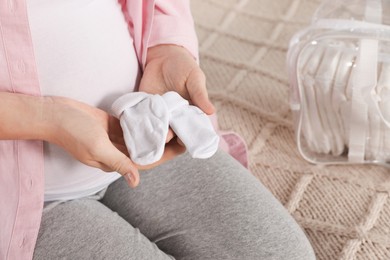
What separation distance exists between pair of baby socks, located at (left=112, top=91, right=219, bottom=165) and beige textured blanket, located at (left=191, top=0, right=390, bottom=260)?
0.36 m

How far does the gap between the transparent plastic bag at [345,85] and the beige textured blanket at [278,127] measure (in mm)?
47

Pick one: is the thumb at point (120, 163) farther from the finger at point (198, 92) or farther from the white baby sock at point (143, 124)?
the finger at point (198, 92)

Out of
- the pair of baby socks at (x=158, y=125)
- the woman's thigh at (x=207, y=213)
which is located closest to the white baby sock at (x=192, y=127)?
the pair of baby socks at (x=158, y=125)

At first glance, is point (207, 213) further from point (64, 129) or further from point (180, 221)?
point (64, 129)

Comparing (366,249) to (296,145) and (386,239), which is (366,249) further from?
(296,145)

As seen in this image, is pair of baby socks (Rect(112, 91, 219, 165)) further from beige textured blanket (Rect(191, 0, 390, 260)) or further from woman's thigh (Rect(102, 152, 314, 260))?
beige textured blanket (Rect(191, 0, 390, 260))

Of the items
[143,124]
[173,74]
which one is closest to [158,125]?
[143,124]

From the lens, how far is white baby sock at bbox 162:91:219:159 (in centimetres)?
71

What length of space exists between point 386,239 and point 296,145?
270 millimetres

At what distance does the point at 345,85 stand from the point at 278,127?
0.21m

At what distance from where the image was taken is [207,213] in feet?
2.67

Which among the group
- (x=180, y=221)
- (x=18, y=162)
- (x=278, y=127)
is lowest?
(x=278, y=127)

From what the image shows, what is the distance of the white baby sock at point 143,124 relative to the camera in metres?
→ 0.70

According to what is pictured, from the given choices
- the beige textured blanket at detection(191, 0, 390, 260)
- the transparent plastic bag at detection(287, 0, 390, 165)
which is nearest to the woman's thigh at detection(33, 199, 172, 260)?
the beige textured blanket at detection(191, 0, 390, 260)
